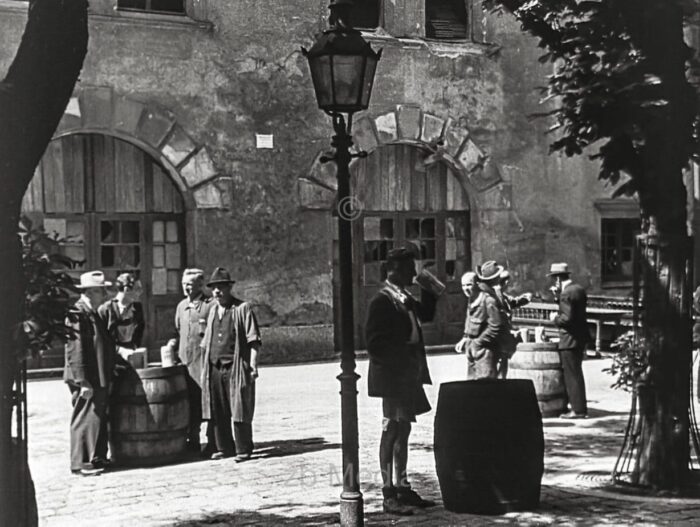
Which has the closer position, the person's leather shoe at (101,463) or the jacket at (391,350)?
the jacket at (391,350)

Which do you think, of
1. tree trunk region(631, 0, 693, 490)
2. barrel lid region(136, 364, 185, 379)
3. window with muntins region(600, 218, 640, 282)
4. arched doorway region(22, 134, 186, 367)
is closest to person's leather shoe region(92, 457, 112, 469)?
barrel lid region(136, 364, 185, 379)

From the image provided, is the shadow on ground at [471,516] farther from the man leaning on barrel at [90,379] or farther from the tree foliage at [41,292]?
the man leaning on barrel at [90,379]

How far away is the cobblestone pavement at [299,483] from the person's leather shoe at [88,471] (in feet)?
0.24

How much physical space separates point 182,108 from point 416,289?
500 cm

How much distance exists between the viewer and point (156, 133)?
15445 millimetres

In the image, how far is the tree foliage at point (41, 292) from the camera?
18.4 ft

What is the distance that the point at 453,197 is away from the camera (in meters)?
18.0

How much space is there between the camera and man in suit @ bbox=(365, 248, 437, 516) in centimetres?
748

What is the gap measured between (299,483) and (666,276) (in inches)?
131

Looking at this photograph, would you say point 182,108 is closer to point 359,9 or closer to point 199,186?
point 199,186

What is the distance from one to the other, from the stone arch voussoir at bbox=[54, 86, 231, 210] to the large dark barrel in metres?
9.19

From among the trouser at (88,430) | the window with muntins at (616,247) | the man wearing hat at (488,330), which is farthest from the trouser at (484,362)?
the window with muntins at (616,247)

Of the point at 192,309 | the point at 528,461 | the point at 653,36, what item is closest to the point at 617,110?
the point at 653,36

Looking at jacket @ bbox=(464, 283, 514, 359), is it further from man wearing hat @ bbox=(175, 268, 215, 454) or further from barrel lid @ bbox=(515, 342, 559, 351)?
man wearing hat @ bbox=(175, 268, 215, 454)
